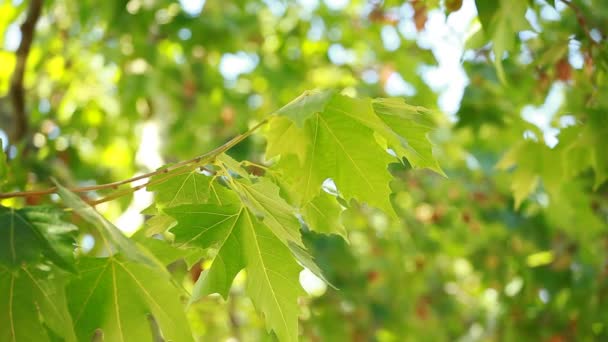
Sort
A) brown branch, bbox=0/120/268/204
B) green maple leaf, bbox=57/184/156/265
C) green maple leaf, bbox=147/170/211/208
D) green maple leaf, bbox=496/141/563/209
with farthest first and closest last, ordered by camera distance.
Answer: green maple leaf, bbox=496/141/563/209, green maple leaf, bbox=147/170/211/208, brown branch, bbox=0/120/268/204, green maple leaf, bbox=57/184/156/265

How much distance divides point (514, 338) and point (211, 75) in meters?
2.32

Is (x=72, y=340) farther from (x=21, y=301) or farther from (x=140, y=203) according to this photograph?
(x=140, y=203)

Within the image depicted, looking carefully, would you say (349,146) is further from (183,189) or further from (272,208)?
(183,189)

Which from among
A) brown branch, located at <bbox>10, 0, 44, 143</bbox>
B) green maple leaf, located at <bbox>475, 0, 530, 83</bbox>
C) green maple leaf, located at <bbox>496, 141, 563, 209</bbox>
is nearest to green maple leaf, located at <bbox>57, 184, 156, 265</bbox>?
green maple leaf, located at <bbox>475, 0, 530, 83</bbox>

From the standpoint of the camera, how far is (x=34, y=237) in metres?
1.17

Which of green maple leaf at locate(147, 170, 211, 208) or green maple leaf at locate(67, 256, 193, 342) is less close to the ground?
green maple leaf at locate(147, 170, 211, 208)

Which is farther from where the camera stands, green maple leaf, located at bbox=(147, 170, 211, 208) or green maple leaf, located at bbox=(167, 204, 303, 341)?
green maple leaf, located at bbox=(147, 170, 211, 208)

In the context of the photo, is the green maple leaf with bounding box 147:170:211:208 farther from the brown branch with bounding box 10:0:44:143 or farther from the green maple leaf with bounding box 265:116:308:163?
the brown branch with bounding box 10:0:44:143

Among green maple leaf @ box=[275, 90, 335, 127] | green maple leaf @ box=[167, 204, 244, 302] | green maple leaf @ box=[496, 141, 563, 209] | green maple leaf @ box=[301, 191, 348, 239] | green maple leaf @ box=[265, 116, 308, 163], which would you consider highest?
green maple leaf @ box=[275, 90, 335, 127]

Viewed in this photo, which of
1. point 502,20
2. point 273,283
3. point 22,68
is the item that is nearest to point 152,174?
point 273,283

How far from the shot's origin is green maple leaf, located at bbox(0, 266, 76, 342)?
1232 mm

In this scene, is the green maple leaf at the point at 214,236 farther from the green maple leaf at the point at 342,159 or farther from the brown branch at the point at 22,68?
the brown branch at the point at 22,68

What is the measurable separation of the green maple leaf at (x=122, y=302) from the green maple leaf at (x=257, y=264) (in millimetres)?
78

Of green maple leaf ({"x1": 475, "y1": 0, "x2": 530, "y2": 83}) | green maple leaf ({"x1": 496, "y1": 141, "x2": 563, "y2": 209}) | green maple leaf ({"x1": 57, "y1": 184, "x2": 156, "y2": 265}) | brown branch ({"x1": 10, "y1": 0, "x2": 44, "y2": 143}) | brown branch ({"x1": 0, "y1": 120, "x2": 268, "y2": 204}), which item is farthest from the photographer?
brown branch ({"x1": 10, "y1": 0, "x2": 44, "y2": 143})
